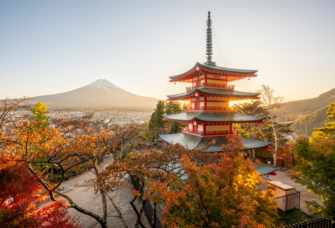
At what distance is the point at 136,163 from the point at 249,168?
4.84 meters

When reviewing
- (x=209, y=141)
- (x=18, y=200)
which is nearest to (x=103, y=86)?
(x=209, y=141)

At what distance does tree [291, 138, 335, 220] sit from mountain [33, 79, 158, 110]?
61.7m

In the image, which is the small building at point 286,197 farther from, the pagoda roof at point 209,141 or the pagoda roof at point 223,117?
the pagoda roof at point 223,117

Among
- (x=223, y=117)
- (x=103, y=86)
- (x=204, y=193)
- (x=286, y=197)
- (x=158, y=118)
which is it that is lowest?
(x=286, y=197)

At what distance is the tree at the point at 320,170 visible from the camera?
268 inches

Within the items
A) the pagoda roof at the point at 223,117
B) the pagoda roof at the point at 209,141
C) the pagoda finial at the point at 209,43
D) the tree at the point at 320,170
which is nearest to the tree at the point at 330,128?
the pagoda roof at the point at 209,141

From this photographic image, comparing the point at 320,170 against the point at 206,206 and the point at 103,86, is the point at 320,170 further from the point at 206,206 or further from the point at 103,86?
the point at 103,86

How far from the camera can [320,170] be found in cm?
712

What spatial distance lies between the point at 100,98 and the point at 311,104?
101m

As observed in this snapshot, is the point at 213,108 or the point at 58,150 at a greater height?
the point at 213,108

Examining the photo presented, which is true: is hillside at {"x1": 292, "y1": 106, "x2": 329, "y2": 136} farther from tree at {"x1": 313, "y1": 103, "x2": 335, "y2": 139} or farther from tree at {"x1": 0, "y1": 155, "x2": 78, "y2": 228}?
tree at {"x1": 0, "y1": 155, "x2": 78, "y2": 228}

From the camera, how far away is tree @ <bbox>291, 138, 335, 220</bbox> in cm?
680

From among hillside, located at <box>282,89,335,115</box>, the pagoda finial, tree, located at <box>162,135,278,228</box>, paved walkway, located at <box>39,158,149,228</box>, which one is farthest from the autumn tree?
hillside, located at <box>282,89,335,115</box>

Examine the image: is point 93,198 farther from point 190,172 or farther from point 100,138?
point 190,172
